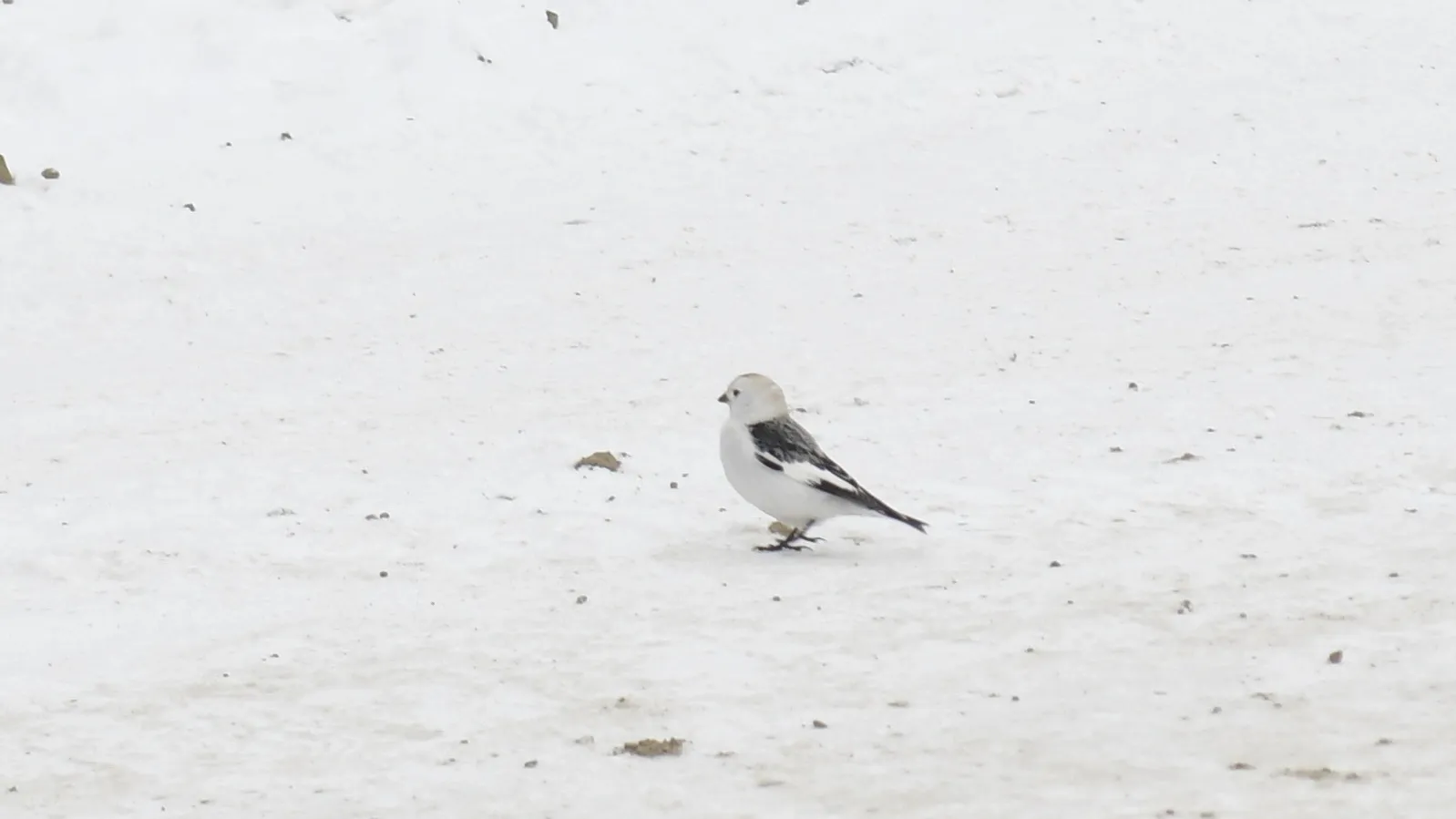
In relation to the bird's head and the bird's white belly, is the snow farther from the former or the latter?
the bird's head

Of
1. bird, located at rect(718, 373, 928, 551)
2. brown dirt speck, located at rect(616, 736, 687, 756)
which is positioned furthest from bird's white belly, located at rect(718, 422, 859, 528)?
brown dirt speck, located at rect(616, 736, 687, 756)

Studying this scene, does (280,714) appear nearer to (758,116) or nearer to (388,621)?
(388,621)

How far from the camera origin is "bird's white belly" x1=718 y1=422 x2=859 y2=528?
626cm

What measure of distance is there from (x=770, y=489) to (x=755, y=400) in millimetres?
414

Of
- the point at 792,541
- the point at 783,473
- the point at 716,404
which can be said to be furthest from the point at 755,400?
the point at 716,404

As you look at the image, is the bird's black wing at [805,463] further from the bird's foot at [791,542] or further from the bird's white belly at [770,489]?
the bird's foot at [791,542]

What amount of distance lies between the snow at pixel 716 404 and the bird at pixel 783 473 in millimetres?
168

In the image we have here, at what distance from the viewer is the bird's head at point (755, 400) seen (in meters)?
6.57

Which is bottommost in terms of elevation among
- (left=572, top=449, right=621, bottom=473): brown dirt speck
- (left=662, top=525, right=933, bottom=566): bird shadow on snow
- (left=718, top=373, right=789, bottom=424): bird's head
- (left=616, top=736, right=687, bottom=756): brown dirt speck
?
(left=662, top=525, right=933, bottom=566): bird shadow on snow

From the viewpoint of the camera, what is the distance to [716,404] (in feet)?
26.9

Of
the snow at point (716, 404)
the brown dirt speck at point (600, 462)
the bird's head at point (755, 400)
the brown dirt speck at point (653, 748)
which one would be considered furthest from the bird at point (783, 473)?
the brown dirt speck at point (653, 748)

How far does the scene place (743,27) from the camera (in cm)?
1384

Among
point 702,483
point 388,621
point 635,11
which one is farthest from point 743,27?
point 388,621

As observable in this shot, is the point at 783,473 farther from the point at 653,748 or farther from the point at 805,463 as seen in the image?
the point at 653,748
